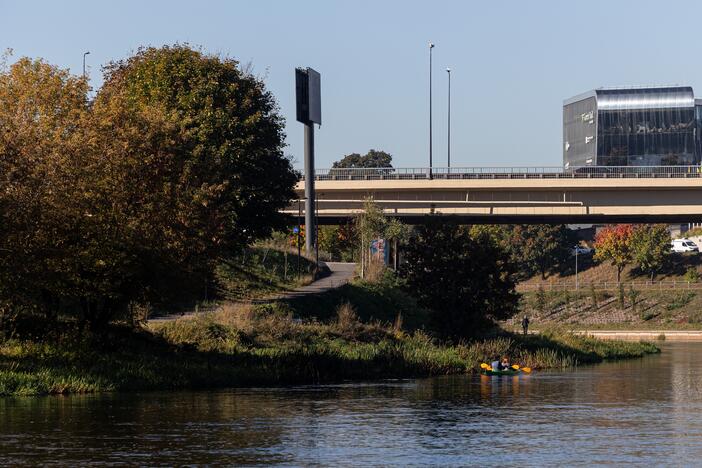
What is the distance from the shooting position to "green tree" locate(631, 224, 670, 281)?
137125mm

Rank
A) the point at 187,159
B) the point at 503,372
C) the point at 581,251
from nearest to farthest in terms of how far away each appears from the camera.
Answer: the point at 187,159, the point at 503,372, the point at 581,251

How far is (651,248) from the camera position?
137625 millimetres

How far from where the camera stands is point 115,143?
4169cm

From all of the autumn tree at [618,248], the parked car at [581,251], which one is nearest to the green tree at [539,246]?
the parked car at [581,251]

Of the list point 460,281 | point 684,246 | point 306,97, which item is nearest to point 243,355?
point 460,281

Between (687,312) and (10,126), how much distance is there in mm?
91262

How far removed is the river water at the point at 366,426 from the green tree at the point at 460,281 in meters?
14.4

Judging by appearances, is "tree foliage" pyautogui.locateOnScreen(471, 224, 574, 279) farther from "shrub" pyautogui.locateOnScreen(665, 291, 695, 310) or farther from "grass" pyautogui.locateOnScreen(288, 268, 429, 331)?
"grass" pyautogui.locateOnScreen(288, 268, 429, 331)

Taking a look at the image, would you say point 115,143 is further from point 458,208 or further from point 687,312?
point 687,312

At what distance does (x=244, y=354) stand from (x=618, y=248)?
102594 millimetres

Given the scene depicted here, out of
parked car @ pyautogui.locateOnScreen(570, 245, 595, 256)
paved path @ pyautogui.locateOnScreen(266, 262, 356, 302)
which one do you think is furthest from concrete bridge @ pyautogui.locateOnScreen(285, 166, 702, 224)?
parked car @ pyautogui.locateOnScreen(570, 245, 595, 256)

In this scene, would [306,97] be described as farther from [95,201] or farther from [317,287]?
[95,201]

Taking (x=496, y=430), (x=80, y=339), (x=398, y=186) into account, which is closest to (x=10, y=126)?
(x=80, y=339)

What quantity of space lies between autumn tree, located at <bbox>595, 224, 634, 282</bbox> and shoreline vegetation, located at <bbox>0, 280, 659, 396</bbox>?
79.1 meters
